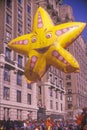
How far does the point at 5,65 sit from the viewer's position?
77.8 ft

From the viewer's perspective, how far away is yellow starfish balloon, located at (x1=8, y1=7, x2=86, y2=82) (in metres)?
7.45

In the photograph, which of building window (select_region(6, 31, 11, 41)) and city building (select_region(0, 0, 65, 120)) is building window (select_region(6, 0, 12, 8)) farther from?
building window (select_region(6, 31, 11, 41))

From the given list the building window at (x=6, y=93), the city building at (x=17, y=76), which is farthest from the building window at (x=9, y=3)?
the building window at (x=6, y=93)

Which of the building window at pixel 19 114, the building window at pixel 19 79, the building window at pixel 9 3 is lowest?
the building window at pixel 19 114

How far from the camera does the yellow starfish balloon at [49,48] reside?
7449mm

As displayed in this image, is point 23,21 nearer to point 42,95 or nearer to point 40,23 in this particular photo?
point 42,95

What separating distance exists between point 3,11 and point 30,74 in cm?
1794

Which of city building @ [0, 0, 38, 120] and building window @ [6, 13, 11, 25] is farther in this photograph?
building window @ [6, 13, 11, 25]

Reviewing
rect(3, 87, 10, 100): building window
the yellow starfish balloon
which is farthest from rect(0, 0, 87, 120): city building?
the yellow starfish balloon

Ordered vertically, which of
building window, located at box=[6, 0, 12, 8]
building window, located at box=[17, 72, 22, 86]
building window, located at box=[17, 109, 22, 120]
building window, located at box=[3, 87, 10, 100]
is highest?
building window, located at box=[6, 0, 12, 8]

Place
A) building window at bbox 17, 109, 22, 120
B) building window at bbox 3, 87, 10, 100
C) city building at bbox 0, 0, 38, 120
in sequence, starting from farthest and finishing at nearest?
building window at bbox 17, 109, 22, 120 → city building at bbox 0, 0, 38, 120 → building window at bbox 3, 87, 10, 100

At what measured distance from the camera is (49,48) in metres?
7.58

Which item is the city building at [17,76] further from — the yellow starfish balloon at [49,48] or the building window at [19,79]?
the yellow starfish balloon at [49,48]

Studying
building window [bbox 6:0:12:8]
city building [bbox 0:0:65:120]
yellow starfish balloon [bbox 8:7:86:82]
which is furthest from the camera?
building window [bbox 6:0:12:8]
